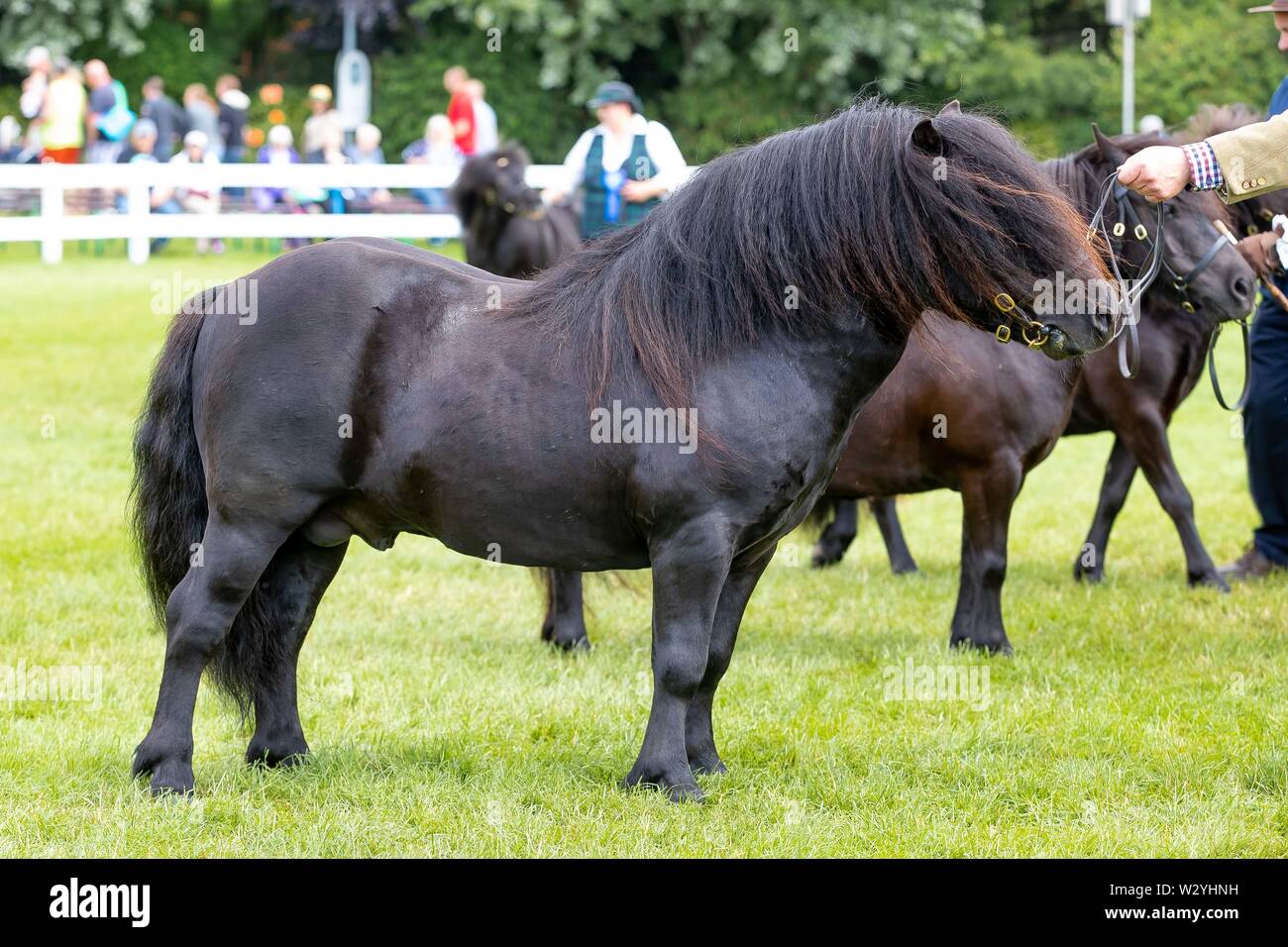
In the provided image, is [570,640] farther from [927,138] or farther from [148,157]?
[148,157]

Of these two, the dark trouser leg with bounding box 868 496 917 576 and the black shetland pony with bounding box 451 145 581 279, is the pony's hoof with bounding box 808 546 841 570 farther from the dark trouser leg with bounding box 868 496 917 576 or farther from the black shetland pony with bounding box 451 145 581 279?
the black shetland pony with bounding box 451 145 581 279

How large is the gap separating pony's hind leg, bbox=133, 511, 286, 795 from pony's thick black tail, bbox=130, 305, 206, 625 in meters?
0.21

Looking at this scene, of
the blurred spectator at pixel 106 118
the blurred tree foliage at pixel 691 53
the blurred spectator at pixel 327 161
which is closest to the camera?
the blurred spectator at pixel 327 161

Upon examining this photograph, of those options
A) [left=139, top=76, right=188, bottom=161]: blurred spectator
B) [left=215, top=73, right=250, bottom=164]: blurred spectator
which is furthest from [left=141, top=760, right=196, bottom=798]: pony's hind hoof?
[left=215, top=73, right=250, bottom=164]: blurred spectator

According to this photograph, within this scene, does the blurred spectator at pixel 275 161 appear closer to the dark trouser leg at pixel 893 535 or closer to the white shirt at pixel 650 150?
the white shirt at pixel 650 150

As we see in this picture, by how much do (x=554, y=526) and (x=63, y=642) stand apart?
3212 millimetres

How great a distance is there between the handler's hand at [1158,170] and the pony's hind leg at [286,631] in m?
2.82

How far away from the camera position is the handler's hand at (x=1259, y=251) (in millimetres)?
6980

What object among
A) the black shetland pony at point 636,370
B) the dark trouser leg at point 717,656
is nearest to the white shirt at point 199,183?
the black shetland pony at point 636,370

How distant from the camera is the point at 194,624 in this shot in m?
4.79

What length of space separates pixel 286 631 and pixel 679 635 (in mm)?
1402

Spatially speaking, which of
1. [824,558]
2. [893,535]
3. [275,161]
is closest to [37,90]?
[275,161]

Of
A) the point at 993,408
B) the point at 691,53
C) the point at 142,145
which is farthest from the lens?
the point at 691,53

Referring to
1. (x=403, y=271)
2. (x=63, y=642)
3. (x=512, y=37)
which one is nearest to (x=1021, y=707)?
(x=403, y=271)
